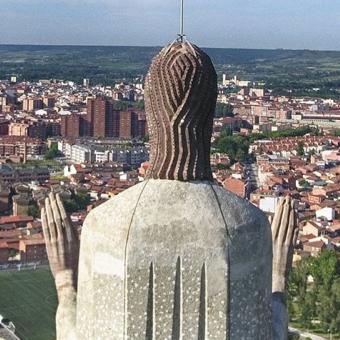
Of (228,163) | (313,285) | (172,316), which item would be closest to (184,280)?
(172,316)

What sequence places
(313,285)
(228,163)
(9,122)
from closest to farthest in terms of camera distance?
(313,285), (228,163), (9,122)

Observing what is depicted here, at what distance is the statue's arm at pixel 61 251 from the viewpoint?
9.06 ft

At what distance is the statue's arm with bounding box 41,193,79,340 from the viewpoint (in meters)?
2.76

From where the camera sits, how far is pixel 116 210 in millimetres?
2562

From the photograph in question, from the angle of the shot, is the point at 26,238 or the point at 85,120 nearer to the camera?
the point at 26,238

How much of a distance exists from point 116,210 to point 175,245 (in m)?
0.21

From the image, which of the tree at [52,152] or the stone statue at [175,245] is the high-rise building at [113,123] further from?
the stone statue at [175,245]

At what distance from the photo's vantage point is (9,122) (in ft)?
162

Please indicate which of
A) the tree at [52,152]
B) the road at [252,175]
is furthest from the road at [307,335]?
the tree at [52,152]

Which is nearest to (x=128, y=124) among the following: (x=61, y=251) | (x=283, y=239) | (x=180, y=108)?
(x=283, y=239)

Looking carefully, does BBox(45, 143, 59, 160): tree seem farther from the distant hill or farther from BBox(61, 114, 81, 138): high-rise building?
the distant hill

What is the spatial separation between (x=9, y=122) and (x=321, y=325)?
117 ft

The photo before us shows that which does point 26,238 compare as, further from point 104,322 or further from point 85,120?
point 85,120

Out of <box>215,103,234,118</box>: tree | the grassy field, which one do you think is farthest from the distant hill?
the grassy field
